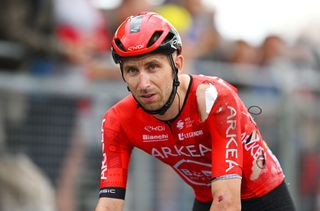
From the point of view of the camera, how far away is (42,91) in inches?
381

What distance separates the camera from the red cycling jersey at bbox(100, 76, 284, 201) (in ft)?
20.4

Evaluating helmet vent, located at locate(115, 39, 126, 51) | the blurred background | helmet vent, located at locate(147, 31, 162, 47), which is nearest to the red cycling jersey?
helmet vent, located at locate(147, 31, 162, 47)

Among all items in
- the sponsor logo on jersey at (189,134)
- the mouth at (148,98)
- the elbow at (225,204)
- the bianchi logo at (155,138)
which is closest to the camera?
the elbow at (225,204)

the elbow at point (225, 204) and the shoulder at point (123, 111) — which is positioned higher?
the shoulder at point (123, 111)

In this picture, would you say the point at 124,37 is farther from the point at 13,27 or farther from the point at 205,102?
the point at 13,27

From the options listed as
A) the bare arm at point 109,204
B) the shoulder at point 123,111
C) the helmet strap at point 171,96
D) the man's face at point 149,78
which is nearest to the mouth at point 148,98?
the man's face at point 149,78

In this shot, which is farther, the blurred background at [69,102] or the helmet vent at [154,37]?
the blurred background at [69,102]

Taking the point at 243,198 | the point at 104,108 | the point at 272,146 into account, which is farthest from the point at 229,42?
the point at 243,198

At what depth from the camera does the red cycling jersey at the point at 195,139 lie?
20.4ft

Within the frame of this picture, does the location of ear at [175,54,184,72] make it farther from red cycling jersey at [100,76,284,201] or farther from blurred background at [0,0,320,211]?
blurred background at [0,0,320,211]

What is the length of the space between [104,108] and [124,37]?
4002mm

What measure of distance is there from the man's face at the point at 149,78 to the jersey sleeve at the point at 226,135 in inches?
15.7

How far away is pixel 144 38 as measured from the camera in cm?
607

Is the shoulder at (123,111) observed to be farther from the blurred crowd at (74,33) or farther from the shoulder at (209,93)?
the blurred crowd at (74,33)
